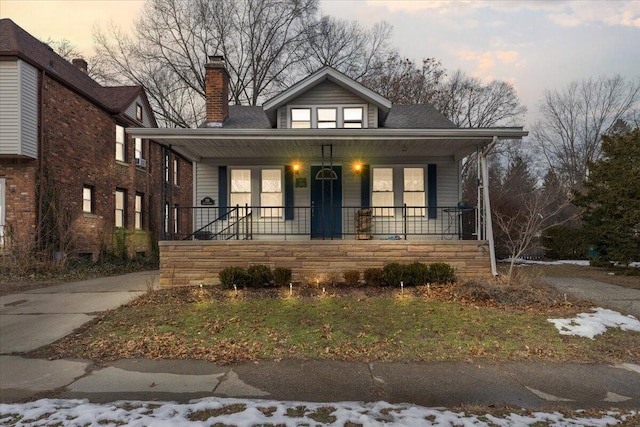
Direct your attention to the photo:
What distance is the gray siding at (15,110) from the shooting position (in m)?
11.2

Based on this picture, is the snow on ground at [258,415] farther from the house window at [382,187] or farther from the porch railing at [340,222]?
the house window at [382,187]

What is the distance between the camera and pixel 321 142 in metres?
9.73

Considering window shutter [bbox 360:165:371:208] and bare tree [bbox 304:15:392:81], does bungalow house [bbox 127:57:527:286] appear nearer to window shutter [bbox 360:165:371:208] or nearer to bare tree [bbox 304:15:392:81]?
window shutter [bbox 360:165:371:208]

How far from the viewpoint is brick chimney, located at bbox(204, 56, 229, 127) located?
12.1 meters

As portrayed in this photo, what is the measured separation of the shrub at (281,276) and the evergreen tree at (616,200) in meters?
9.94

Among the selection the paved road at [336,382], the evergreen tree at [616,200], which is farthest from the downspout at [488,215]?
the evergreen tree at [616,200]

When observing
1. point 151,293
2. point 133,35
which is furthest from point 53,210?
point 133,35

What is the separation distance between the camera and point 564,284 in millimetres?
9391

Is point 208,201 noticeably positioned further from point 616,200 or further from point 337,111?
point 616,200

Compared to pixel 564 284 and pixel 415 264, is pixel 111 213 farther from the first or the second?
pixel 564 284

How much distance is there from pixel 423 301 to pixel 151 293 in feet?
18.3

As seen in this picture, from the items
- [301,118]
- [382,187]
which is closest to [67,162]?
[301,118]

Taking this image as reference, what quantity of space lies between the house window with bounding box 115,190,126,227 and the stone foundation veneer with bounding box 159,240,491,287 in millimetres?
9362

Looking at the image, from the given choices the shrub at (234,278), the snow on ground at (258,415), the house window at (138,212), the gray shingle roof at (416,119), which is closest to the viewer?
the snow on ground at (258,415)
